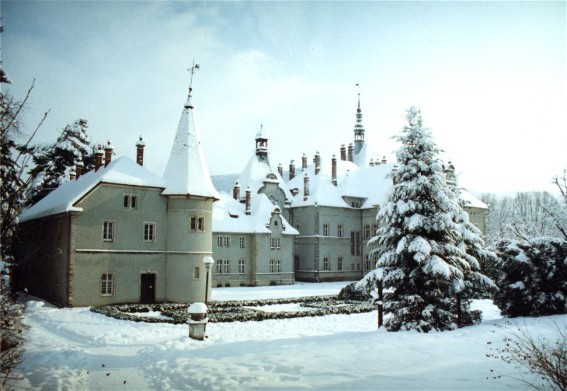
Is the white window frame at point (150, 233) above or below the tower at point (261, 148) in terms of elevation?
below

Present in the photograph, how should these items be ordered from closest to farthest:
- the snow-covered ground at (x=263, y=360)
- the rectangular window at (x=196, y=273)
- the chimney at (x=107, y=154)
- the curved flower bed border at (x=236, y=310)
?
the snow-covered ground at (x=263, y=360)
the curved flower bed border at (x=236, y=310)
the rectangular window at (x=196, y=273)
the chimney at (x=107, y=154)

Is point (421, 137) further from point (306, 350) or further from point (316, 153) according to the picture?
point (316, 153)

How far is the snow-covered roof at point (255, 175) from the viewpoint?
5194cm

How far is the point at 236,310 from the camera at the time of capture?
26.1 m

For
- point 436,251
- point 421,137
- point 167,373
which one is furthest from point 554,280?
point 167,373

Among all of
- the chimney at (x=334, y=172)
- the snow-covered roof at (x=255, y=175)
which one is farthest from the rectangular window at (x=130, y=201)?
the chimney at (x=334, y=172)

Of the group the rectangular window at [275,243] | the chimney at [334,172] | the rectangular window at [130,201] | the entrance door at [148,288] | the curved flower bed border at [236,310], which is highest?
the chimney at [334,172]

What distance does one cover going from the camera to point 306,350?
14289 millimetres

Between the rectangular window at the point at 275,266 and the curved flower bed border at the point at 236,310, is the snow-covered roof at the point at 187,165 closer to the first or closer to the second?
the curved flower bed border at the point at 236,310

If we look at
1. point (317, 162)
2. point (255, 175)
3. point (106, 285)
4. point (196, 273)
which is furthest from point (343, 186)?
point (106, 285)

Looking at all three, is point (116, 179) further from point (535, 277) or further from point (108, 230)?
point (535, 277)

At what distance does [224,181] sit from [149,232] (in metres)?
64.3

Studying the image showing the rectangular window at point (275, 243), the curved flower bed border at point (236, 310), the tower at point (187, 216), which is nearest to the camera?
the curved flower bed border at point (236, 310)

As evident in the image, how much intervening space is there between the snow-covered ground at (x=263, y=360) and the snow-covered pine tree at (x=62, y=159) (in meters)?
27.2
